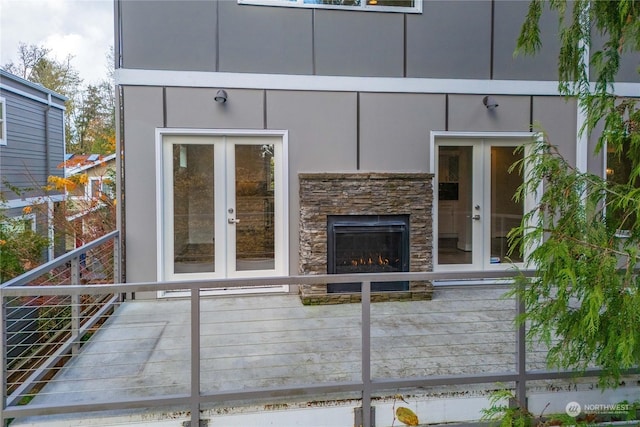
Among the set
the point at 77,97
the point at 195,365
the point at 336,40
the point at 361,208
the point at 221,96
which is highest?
the point at 77,97

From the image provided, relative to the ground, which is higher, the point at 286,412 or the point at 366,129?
the point at 366,129

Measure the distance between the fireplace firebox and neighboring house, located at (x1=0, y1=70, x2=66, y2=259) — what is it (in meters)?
6.34

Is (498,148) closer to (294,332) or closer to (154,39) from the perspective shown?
(294,332)

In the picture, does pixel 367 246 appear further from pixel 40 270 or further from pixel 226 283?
pixel 40 270

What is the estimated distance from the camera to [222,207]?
18.1 ft

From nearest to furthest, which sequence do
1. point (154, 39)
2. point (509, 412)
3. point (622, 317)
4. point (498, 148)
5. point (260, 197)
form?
point (622, 317), point (509, 412), point (154, 39), point (260, 197), point (498, 148)

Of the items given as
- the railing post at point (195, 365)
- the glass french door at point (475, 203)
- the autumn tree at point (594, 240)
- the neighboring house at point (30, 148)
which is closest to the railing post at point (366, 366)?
the autumn tree at point (594, 240)

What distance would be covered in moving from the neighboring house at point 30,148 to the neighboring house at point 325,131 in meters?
4.72

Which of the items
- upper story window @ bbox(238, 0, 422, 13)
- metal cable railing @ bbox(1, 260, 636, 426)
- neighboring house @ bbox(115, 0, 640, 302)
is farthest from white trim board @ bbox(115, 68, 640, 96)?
metal cable railing @ bbox(1, 260, 636, 426)

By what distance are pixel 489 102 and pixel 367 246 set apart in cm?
265

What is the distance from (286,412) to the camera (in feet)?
9.35

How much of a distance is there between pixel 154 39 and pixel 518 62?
4.87 metres

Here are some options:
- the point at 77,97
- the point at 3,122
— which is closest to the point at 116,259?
the point at 3,122

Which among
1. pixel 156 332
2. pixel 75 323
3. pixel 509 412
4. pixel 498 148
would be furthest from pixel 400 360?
pixel 498 148
